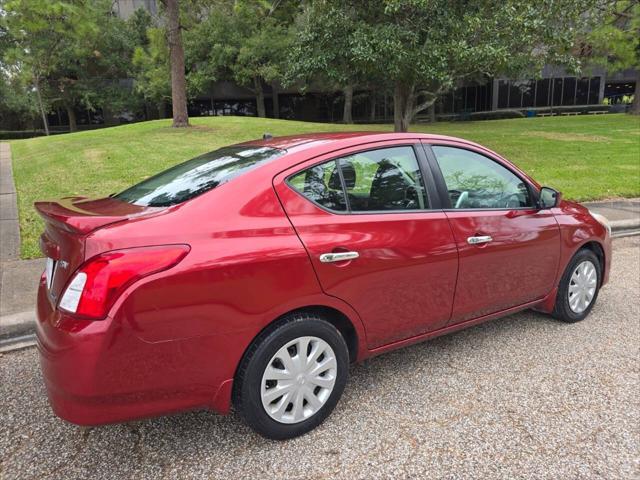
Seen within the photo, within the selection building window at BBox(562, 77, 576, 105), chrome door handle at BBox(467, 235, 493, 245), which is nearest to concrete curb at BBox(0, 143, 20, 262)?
chrome door handle at BBox(467, 235, 493, 245)

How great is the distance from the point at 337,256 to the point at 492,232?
1.32 meters

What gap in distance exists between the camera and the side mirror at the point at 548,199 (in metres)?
3.88

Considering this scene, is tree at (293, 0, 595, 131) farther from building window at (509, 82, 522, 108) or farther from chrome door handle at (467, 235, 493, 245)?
building window at (509, 82, 522, 108)

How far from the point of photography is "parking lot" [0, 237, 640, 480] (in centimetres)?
255

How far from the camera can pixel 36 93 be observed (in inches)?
1265

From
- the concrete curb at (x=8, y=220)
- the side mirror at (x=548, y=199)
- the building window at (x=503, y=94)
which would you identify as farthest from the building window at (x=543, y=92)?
the side mirror at (x=548, y=199)

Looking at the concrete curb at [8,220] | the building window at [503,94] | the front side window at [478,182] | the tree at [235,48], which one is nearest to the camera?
the front side window at [478,182]

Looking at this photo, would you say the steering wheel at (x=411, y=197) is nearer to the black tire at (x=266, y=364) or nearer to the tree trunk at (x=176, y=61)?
the black tire at (x=266, y=364)

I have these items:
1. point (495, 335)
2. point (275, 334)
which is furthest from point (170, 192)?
point (495, 335)

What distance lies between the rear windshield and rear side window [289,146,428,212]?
28 centimetres

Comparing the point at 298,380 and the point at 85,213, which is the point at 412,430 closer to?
the point at 298,380

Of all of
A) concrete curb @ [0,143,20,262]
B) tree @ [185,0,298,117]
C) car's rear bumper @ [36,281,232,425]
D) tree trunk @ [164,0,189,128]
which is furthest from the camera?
tree @ [185,0,298,117]

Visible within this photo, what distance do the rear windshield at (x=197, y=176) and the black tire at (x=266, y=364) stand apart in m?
0.83

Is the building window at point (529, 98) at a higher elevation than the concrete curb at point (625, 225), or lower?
higher
